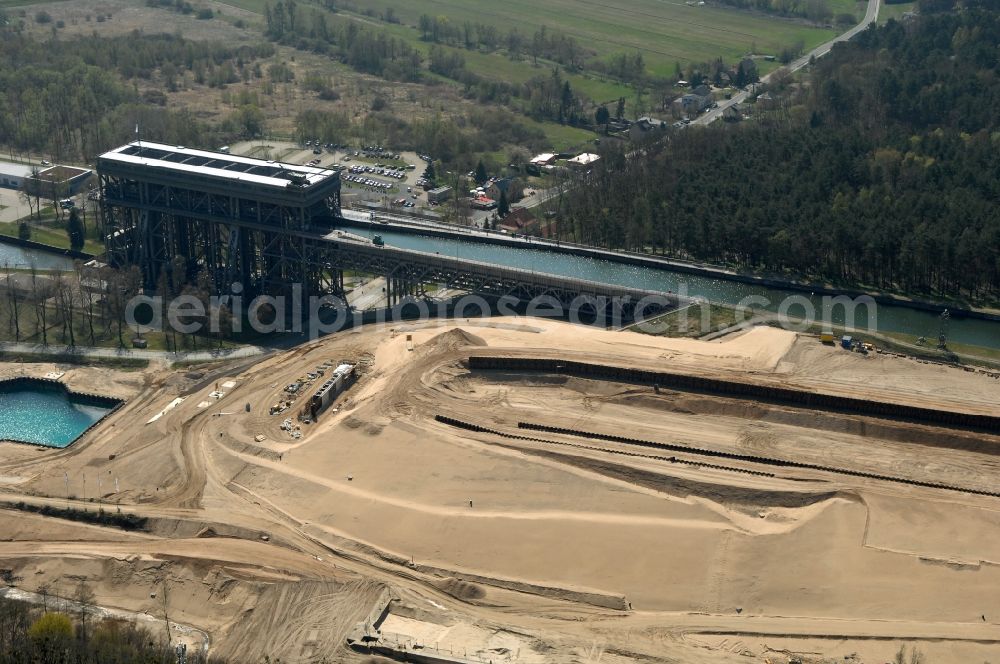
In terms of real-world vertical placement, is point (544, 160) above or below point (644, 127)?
below

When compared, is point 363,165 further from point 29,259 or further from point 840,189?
point 840,189

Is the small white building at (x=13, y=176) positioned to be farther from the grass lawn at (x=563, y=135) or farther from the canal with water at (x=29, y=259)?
the grass lawn at (x=563, y=135)

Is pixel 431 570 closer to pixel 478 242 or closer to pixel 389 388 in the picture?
pixel 389 388

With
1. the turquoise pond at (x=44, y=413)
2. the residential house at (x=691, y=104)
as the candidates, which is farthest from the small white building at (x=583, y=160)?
the turquoise pond at (x=44, y=413)

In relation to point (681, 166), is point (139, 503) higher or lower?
lower

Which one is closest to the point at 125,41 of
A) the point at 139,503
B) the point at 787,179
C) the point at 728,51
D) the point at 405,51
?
the point at 405,51

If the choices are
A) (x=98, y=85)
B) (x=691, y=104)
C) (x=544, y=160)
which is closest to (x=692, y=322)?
(x=544, y=160)
